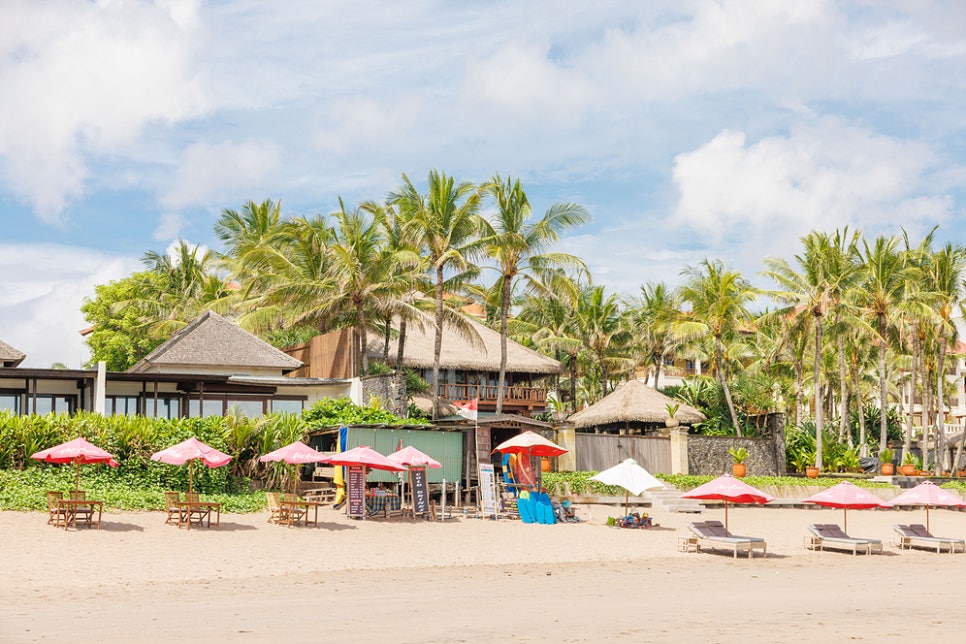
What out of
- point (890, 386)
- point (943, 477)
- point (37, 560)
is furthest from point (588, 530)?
point (890, 386)

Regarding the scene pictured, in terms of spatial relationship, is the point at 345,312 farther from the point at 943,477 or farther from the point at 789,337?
the point at 943,477

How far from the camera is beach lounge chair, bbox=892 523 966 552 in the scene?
23.4 metres

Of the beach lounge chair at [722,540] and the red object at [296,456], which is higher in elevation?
the red object at [296,456]

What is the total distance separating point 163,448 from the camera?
2441 cm

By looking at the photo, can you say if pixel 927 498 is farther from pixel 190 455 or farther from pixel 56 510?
pixel 56 510

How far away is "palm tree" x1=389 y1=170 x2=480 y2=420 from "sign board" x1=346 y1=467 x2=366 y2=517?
1002 centimetres

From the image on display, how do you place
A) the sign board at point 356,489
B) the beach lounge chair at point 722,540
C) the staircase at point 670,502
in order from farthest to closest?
the staircase at point 670,502 < the sign board at point 356,489 < the beach lounge chair at point 722,540

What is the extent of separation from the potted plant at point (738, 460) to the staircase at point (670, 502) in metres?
5.39

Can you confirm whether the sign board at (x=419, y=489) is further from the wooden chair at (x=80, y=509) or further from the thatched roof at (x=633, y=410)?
the thatched roof at (x=633, y=410)

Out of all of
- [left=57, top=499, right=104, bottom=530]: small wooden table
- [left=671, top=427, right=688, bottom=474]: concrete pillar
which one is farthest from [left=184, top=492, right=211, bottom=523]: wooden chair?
[left=671, top=427, right=688, bottom=474]: concrete pillar

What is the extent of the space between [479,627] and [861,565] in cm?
1110

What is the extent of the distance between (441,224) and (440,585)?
20.1 meters

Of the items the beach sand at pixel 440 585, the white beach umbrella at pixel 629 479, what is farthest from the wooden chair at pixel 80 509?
the white beach umbrella at pixel 629 479

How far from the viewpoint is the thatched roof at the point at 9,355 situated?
35.0 metres
